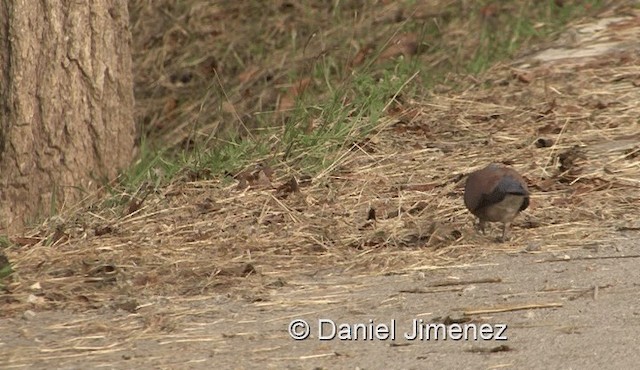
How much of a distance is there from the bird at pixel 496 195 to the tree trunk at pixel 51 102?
171cm

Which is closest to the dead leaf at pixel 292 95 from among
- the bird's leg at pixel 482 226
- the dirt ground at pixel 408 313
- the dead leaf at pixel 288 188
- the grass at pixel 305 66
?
the grass at pixel 305 66

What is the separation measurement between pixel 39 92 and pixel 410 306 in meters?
2.09

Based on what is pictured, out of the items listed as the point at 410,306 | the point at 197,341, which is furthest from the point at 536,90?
the point at 197,341

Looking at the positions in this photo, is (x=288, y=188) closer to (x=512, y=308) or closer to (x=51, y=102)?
(x=51, y=102)

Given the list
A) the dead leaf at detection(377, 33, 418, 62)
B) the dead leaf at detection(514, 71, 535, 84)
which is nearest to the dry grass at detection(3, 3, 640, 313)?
the dead leaf at detection(514, 71, 535, 84)

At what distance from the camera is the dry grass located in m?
4.46

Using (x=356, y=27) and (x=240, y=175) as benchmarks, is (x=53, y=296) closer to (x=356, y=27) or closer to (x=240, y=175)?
(x=240, y=175)

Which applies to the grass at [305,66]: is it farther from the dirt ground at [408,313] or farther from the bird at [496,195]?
the bird at [496,195]

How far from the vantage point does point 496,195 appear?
4.44 metres

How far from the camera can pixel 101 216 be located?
520 cm

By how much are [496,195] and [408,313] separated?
678mm

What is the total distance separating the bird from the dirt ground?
0.12 meters

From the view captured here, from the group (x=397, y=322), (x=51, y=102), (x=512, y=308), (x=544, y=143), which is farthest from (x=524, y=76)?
(x=397, y=322)

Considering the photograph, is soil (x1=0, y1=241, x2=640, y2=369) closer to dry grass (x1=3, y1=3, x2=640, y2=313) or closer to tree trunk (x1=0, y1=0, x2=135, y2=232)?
dry grass (x1=3, y1=3, x2=640, y2=313)
